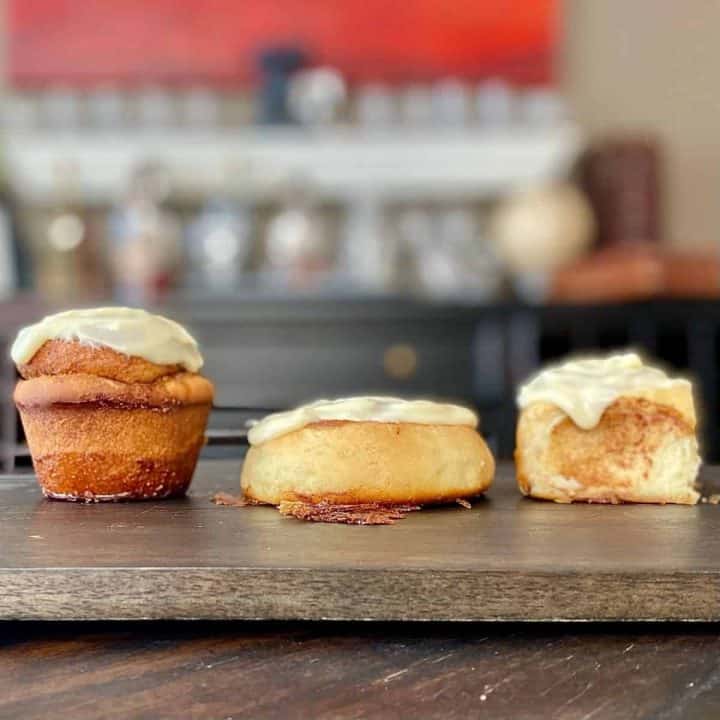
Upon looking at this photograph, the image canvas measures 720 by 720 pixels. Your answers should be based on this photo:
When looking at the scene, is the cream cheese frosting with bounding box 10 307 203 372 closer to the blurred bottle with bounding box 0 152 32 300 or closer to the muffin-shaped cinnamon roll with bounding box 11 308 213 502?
the muffin-shaped cinnamon roll with bounding box 11 308 213 502

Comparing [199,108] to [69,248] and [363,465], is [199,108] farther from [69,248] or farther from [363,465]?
[363,465]

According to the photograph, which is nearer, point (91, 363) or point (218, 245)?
point (91, 363)

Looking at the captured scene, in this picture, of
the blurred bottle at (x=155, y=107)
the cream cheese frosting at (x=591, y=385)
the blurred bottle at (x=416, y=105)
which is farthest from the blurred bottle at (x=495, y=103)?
the cream cheese frosting at (x=591, y=385)

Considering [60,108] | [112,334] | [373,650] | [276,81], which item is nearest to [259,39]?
[276,81]

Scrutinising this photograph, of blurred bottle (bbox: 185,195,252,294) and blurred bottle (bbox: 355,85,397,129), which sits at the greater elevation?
blurred bottle (bbox: 355,85,397,129)

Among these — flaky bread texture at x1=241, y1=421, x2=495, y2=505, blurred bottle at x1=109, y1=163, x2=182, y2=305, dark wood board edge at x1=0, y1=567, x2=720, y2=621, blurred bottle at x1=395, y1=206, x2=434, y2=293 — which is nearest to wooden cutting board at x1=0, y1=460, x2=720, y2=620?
dark wood board edge at x1=0, y1=567, x2=720, y2=621
